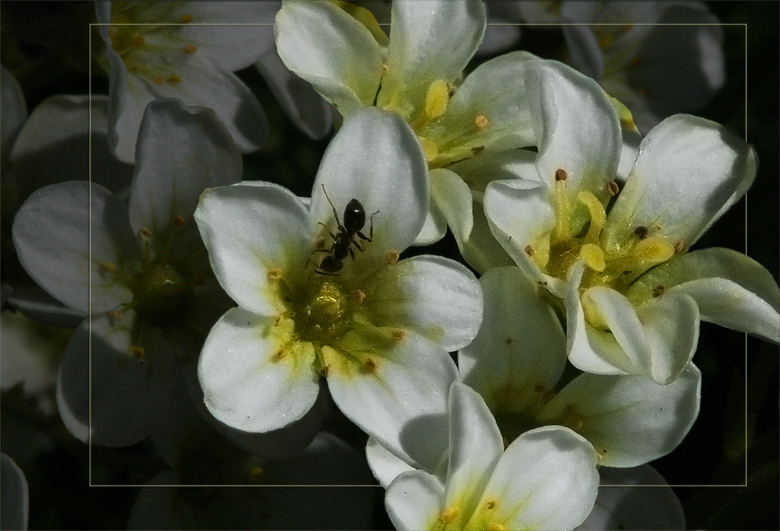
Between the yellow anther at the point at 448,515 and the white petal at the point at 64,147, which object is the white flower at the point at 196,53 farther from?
the yellow anther at the point at 448,515

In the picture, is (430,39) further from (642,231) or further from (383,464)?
(383,464)

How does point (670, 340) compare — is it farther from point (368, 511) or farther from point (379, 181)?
point (368, 511)

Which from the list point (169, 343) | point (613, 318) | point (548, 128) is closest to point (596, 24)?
point (548, 128)

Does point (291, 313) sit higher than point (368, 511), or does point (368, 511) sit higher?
point (291, 313)

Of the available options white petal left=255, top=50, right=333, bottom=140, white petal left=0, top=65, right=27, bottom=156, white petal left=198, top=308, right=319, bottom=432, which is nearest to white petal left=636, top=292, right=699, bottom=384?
white petal left=198, top=308, right=319, bottom=432

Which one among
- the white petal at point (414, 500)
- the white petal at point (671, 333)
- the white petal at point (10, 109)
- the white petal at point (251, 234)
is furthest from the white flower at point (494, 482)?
the white petal at point (10, 109)

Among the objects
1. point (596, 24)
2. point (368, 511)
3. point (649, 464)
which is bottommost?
point (368, 511)
